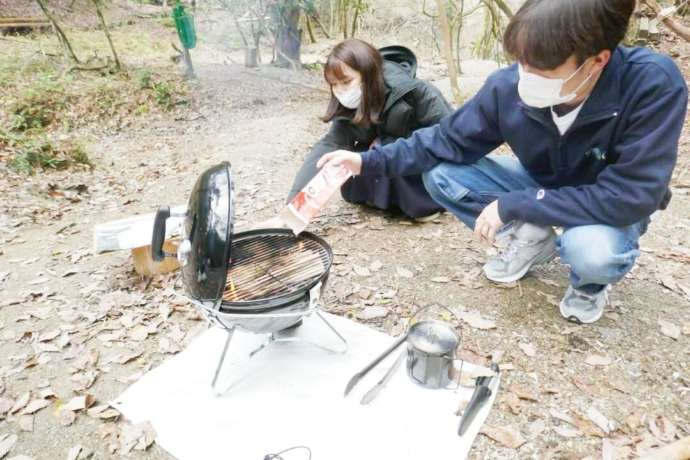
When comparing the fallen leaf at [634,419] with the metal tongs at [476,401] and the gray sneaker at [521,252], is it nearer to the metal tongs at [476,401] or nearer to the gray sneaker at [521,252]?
the metal tongs at [476,401]

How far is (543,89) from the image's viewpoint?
6.46ft

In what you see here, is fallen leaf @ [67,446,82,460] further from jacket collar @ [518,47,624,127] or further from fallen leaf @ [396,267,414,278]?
jacket collar @ [518,47,624,127]

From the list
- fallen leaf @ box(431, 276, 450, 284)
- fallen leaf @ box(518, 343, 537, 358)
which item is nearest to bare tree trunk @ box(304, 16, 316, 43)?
fallen leaf @ box(431, 276, 450, 284)

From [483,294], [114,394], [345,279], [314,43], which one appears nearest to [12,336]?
[114,394]

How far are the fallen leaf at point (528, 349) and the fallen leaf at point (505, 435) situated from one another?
1.61 feet

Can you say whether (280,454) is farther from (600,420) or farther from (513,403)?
(600,420)

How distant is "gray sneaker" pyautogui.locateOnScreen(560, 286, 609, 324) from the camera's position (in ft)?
7.95

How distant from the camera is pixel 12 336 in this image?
8.71ft

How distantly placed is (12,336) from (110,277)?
27.2 inches

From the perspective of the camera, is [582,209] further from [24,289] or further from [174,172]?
[174,172]

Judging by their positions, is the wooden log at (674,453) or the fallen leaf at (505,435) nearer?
the wooden log at (674,453)

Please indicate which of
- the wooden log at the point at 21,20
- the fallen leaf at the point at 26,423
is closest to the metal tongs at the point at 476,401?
the fallen leaf at the point at 26,423

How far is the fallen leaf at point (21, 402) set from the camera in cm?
215

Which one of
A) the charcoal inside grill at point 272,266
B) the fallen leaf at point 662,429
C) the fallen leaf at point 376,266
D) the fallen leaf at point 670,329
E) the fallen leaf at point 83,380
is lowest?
the fallen leaf at point 83,380
